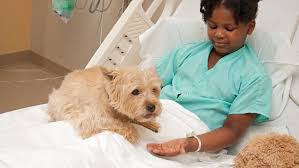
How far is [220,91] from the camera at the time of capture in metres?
1.62

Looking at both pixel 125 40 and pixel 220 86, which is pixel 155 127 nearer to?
pixel 220 86

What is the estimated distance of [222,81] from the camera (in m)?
1.62

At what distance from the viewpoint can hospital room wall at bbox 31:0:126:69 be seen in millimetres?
3070

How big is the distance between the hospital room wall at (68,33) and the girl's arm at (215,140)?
155 centimetres

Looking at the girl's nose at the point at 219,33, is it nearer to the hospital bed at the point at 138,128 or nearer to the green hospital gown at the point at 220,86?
the green hospital gown at the point at 220,86

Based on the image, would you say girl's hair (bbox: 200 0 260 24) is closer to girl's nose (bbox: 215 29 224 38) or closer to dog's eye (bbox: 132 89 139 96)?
girl's nose (bbox: 215 29 224 38)

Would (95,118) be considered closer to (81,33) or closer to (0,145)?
(0,145)

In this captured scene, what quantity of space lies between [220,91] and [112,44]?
22.0 inches

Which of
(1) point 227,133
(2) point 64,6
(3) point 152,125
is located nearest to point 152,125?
(3) point 152,125

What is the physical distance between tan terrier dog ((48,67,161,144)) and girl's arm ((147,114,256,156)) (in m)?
0.09

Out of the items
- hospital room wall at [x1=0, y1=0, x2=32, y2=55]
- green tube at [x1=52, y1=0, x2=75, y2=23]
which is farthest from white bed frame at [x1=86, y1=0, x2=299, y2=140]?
hospital room wall at [x1=0, y1=0, x2=32, y2=55]

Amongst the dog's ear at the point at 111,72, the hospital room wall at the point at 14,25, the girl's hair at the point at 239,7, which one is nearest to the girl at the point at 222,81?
the girl's hair at the point at 239,7

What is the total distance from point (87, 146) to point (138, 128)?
277 mm

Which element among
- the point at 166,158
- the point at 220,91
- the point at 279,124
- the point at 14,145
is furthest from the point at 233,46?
the point at 14,145
